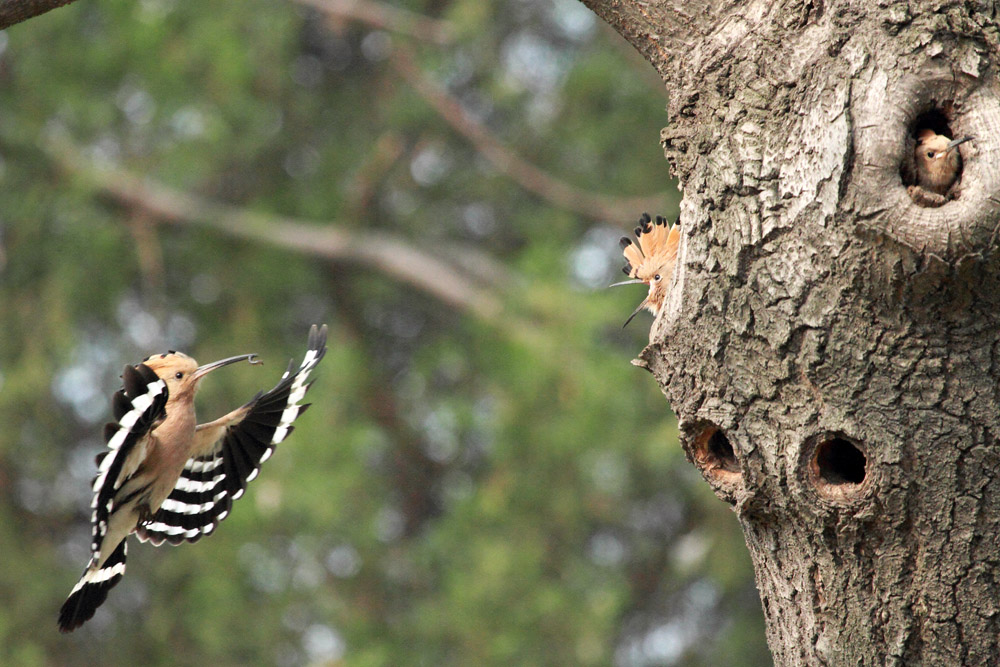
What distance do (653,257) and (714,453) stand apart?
943 millimetres

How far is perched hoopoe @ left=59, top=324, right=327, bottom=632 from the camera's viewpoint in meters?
2.73

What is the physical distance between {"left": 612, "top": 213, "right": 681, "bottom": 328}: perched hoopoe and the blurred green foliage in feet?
9.91

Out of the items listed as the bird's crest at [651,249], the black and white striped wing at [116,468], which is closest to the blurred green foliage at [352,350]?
the bird's crest at [651,249]

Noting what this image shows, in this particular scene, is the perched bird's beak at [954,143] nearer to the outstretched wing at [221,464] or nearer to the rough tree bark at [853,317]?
the rough tree bark at [853,317]

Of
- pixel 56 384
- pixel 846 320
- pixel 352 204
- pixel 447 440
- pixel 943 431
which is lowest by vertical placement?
pixel 943 431

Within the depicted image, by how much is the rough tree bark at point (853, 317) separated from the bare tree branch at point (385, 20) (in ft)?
16.4

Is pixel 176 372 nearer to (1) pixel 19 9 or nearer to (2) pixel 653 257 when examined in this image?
(1) pixel 19 9

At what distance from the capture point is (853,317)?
1.83m

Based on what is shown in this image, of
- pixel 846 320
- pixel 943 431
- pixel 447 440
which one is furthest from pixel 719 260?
pixel 447 440

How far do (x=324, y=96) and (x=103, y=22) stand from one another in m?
2.01

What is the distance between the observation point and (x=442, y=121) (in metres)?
8.42

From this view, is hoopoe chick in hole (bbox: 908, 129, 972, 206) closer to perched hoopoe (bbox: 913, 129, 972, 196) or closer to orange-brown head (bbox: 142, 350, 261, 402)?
perched hoopoe (bbox: 913, 129, 972, 196)

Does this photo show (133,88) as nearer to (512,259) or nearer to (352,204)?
(352,204)

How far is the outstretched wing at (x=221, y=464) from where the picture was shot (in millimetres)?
3074
